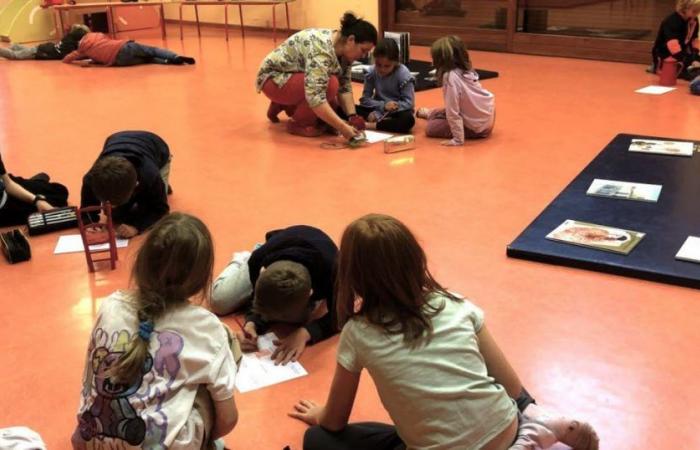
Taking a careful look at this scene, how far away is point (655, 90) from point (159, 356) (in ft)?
18.2

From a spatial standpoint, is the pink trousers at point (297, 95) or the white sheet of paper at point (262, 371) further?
the pink trousers at point (297, 95)

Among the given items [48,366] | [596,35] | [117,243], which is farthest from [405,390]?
[596,35]

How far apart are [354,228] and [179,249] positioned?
393mm

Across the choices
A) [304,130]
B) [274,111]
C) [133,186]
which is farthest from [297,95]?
[133,186]

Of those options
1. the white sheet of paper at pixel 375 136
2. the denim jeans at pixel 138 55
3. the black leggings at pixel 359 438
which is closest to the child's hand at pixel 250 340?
the black leggings at pixel 359 438

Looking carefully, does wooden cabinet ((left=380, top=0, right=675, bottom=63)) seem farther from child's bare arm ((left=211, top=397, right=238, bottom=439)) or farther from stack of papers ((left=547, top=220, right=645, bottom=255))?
child's bare arm ((left=211, top=397, right=238, bottom=439))

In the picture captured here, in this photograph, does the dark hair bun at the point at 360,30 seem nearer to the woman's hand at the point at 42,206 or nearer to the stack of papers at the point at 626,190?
the stack of papers at the point at 626,190

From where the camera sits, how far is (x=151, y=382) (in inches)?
62.0

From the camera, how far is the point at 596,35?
7.70 metres

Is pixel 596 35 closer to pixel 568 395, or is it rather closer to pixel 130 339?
pixel 568 395

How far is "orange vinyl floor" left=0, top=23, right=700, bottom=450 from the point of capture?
7.04 ft

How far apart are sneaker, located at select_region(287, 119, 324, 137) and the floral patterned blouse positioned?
304 millimetres

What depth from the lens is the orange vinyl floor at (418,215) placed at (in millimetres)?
2146

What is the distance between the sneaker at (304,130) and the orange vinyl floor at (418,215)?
9 cm
